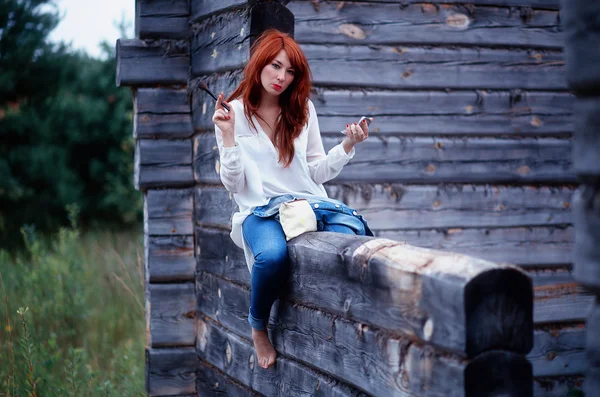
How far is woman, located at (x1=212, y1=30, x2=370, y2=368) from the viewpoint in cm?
355

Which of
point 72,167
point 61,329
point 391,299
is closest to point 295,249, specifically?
point 391,299

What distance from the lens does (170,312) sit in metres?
5.35

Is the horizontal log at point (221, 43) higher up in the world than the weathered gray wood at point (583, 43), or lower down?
higher up

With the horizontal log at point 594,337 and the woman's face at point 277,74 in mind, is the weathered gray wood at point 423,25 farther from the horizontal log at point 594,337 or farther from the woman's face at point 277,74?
the horizontal log at point 594,337

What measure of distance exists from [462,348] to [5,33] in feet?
44.8

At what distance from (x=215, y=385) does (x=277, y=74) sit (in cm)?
225

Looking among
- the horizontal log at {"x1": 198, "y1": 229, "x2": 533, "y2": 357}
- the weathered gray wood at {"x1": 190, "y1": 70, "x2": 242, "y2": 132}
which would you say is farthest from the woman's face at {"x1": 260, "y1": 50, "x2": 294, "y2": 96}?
the horizontal log at {"x1": 198, "y1": 229, "x2": 533, "y2": 357}

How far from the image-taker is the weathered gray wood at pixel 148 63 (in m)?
5.29

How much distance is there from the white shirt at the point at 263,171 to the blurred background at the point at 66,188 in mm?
3408

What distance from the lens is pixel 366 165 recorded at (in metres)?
5.02

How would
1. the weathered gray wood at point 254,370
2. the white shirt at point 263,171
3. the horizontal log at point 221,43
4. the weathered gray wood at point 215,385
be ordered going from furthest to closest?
the weathered gray wood at point 215,385 → the horizontal log at point 221,43 → the white shirt at point 263,171 → the weathered gray wood at point 254,370

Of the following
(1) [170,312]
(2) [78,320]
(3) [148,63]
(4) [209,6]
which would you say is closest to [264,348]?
(1) [170,312]

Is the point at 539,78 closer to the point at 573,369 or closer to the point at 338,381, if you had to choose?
the point at 573,369

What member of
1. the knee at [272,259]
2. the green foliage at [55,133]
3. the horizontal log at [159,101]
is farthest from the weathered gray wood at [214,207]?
the green foliage at [55,133]
